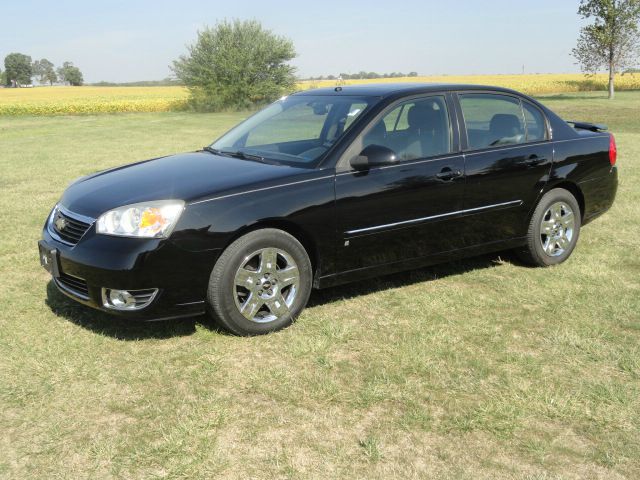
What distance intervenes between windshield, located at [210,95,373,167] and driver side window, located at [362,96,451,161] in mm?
230

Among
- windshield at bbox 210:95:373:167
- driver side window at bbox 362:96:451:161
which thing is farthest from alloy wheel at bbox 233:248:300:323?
driver side window at bbox 362:96:451:161

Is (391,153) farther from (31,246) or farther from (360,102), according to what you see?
(31,246)

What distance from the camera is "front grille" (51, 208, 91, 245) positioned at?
13.9 ft

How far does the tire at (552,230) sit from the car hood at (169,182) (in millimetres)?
2403

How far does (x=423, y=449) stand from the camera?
3020mm

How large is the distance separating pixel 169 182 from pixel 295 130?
1358mm

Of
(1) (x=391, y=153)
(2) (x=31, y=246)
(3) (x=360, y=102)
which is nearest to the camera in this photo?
(1) (x=391, y=153)

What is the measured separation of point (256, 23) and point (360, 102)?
140 feet

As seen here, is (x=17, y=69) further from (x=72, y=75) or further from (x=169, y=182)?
(x=169, y=182)

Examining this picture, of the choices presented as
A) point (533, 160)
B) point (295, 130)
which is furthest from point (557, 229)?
point (295, 130)

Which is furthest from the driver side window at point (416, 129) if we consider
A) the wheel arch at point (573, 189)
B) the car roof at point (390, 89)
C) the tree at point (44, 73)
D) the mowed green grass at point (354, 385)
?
the tree at point (44, 73)

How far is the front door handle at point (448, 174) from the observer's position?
16.3ft

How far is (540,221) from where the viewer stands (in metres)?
5.74

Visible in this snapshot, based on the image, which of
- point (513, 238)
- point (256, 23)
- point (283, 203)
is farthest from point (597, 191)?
point (256, 23)
